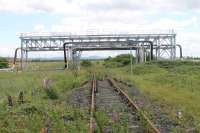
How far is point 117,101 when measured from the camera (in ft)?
67.1

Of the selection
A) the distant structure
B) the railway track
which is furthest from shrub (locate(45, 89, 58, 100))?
the distant structure

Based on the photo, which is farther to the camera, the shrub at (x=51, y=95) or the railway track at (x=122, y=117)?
the shrub at (x=51, y=95)

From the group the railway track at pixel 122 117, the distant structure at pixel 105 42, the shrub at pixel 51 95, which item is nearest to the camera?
the railway track at pixel 122 117

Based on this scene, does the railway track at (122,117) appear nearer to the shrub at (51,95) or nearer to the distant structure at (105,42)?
the shrub at (51,95)

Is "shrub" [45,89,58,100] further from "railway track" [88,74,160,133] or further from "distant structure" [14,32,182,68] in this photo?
"distant structure" [14,32,182,68]

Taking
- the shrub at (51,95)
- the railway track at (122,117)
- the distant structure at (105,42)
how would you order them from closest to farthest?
the railway track at (122,117), the shrub at (51,95), the distant structure at (105,42)

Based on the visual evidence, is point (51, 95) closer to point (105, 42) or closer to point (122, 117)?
point (122, 117)

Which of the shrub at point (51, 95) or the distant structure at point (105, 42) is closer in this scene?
the shrub at point (51, 95)

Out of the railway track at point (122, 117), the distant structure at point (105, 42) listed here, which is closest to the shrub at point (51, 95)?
the railway track at point (122, 117)

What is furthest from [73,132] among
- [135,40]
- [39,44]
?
[39,44]

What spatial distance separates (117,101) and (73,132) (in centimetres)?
938

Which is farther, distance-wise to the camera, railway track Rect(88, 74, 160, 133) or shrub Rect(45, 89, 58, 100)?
shrub Rect(45, 89, 58, 100)

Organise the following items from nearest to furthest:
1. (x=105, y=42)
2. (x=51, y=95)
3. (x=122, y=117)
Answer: (x=122, y=117) → (x=51, y=95) → (x=105, y=42)

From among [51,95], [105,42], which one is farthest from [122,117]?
[105,42]
